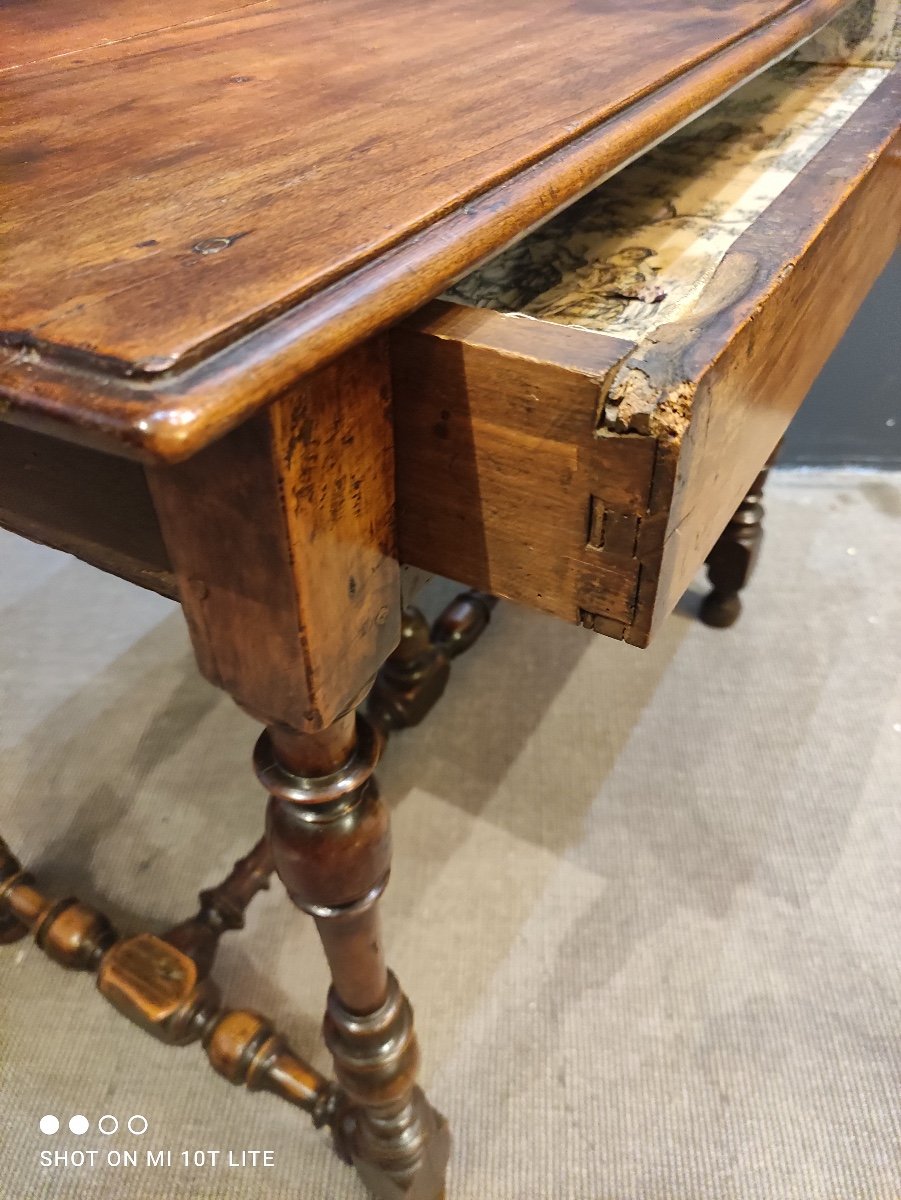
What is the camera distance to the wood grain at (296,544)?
13.4 inches

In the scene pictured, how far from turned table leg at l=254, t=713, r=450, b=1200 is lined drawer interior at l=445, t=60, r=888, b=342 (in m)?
0.26

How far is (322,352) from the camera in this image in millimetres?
300

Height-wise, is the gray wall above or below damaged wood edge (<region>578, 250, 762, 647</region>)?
below

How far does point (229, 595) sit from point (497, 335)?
0.51 feet

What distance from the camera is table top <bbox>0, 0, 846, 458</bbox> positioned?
0.95 feet

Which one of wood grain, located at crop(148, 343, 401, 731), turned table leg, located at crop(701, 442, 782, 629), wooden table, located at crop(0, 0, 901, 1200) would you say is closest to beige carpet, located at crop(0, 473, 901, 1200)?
turned table leg, located at crop(701, 442, 782, 629)

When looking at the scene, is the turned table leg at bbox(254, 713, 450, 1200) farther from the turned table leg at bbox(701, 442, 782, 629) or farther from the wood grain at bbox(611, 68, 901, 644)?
the turned table leg at bbox(701, 442, 782, 629)

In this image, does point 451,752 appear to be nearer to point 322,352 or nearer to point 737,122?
point 737,122

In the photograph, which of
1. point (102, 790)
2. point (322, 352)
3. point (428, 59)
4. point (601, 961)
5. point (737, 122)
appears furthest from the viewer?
point (102, 790)

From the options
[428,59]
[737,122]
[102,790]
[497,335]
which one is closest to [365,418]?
[497,335]

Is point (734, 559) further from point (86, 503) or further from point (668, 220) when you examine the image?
point (86, 503)

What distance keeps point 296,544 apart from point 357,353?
8 centimetres

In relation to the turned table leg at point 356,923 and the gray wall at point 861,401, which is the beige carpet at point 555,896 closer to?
the turned table leg at point 356,923

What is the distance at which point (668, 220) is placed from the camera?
60 centimetres
